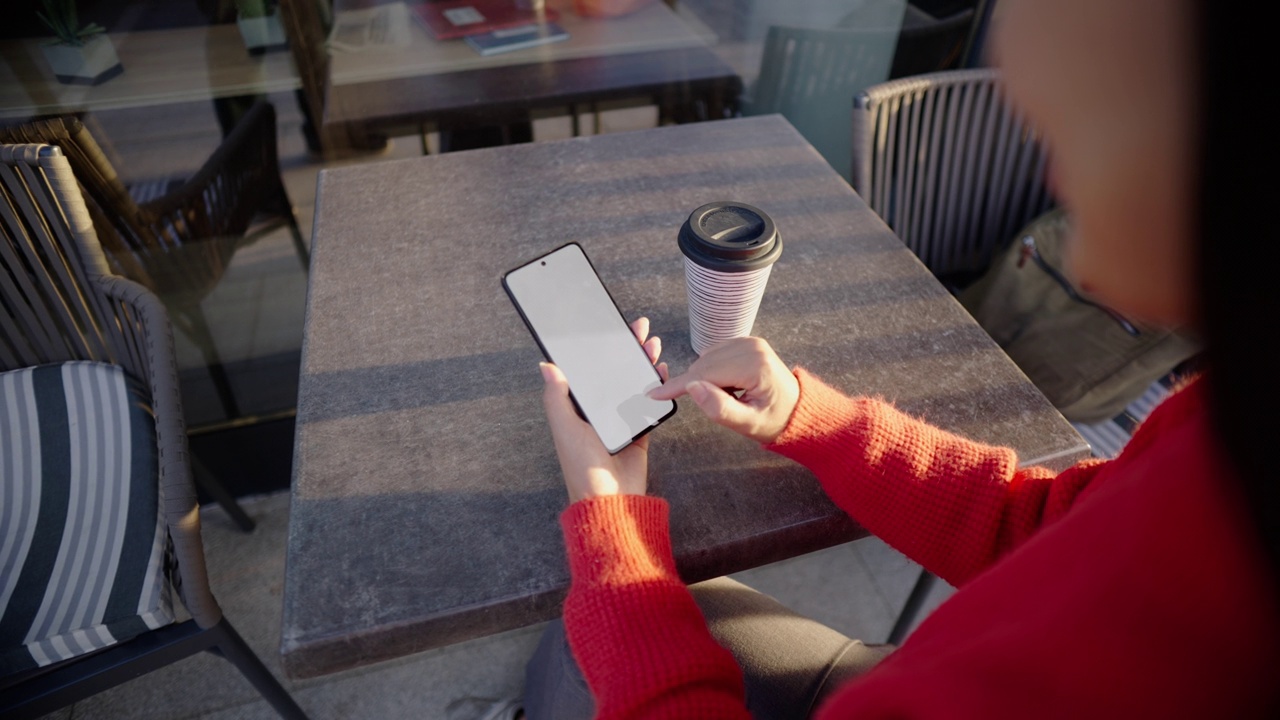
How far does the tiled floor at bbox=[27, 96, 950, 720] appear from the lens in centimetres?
148

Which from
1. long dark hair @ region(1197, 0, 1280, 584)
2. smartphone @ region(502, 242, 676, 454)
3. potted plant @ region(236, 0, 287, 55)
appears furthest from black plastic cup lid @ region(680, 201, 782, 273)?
potted plant @ region(236, 0, 287, 55)

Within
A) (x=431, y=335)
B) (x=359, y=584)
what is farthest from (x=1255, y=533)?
(x=431, y=335)

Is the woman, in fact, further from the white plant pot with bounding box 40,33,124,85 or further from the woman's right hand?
the white plant pot with bounding box 40,33,124,85

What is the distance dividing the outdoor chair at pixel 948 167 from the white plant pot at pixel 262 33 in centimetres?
145

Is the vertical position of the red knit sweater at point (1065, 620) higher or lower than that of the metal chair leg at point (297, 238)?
higher

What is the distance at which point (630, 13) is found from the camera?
211 cm

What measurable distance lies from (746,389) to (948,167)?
105cm

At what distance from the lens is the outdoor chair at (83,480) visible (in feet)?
3.23

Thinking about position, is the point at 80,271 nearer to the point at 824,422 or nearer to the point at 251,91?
the point at 251,91

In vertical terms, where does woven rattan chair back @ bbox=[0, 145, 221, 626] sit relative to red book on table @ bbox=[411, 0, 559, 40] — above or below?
below

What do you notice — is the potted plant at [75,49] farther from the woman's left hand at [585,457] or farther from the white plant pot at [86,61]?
the woman's left hand at [585,457]

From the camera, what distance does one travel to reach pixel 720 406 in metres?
0.78

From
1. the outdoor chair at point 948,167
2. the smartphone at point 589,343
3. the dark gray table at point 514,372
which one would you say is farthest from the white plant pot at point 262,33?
the outdoor chair at point 948,167

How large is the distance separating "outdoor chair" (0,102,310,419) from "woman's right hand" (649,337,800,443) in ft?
4.41
